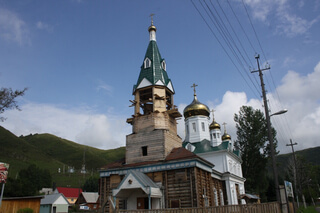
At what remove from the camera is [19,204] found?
18172 millimetres

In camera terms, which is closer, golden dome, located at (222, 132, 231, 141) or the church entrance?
the church entrance

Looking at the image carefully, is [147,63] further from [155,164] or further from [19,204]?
[19,204]

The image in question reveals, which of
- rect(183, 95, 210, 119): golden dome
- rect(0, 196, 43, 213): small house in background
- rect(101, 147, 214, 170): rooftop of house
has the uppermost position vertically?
rect(183, 95, 210, 119): golden dome

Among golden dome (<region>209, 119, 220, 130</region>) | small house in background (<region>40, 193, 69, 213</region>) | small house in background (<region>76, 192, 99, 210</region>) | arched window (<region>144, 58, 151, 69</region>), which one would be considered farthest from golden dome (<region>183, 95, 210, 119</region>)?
small house in background (<region>76, 192, 99, 210</region>)

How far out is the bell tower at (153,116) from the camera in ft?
73.4

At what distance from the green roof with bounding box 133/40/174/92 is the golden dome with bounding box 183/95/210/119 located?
12.9 meters

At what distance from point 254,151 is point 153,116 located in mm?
25086

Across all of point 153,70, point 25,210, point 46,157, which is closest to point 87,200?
point 25,210

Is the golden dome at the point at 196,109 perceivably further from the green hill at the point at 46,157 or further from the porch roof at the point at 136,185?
the green hill at the point at 46,157

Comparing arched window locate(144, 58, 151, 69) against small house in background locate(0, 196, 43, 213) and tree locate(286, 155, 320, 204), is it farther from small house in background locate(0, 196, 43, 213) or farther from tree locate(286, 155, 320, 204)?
tree locate(286, 155, 320, 204)

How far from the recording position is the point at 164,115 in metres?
23.7

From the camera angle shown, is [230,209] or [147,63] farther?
[147,63]

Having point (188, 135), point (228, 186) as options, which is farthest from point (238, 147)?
point (228, 186)

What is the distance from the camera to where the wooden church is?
1914 cm
